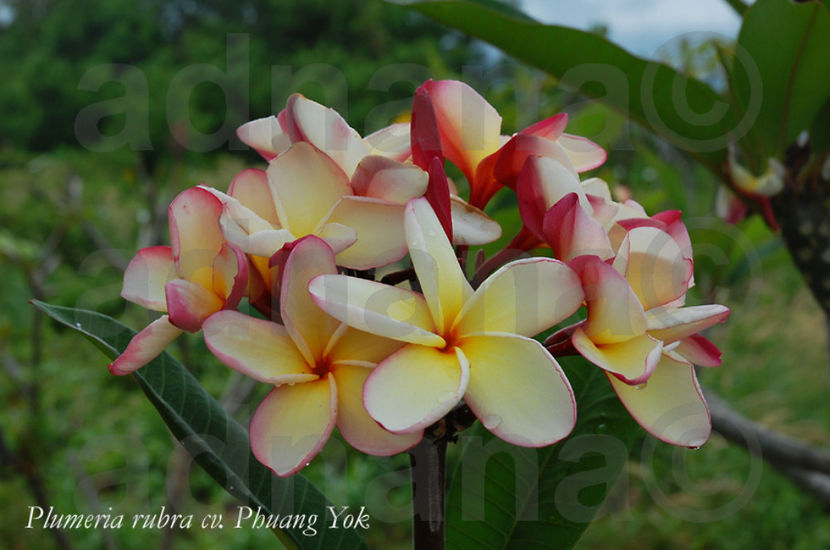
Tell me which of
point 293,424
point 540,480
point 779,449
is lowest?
point 779,449

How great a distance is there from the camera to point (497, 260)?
41 cm

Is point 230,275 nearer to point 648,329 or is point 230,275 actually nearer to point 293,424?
point 293,424

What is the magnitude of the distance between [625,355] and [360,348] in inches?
5.0

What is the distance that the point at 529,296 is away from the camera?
1.10ft

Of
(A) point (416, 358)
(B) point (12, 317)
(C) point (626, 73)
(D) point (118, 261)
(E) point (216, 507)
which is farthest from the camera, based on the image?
(B) point (12, 317)

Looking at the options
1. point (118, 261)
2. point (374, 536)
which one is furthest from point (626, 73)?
point (374, 536)

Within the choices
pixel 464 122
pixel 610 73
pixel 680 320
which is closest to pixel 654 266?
pixel 680 320

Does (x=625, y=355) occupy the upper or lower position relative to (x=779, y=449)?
upper

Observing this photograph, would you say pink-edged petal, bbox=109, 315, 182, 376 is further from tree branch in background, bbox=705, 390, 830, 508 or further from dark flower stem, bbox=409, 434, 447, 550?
tree branch in background, bbox=705, 390, 830, 508

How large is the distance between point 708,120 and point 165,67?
36.1 ft

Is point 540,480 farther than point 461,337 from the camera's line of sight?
Yes

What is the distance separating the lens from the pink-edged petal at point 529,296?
1.10 ft

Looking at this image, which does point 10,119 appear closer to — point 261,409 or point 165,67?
point 165,67

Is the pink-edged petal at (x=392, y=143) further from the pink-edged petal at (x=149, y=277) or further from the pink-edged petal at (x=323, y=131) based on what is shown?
the pink-edged petal at (x=149, y=277)
